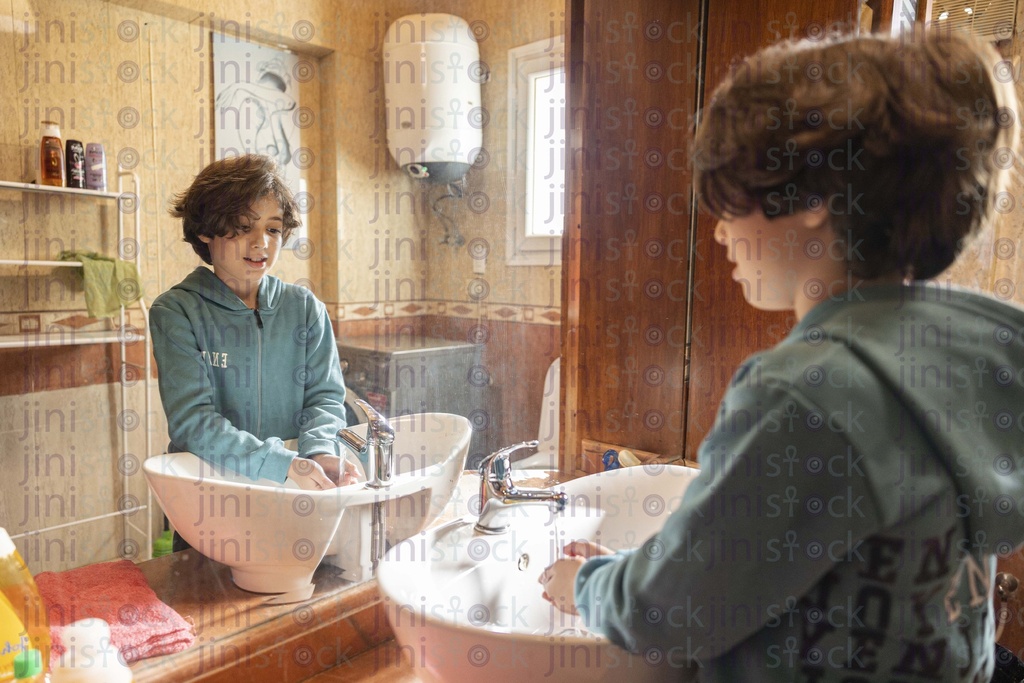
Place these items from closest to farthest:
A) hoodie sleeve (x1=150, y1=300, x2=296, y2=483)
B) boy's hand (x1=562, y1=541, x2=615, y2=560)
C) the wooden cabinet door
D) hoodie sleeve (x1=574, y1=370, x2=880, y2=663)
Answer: hoodie sleeve (x1=574, y1=370, x2=880, y2=663), boy's hand (x1=562, y1=541, x2=615, y2=560), hoodie sleeve (x1=150, y1=300, x2=296, y2=483), the wooden cabinet door

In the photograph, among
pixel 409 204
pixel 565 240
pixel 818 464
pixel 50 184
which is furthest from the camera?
pixel 565 240

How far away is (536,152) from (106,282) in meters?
0.73

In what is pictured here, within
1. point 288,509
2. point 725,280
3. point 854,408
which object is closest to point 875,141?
point 854,408

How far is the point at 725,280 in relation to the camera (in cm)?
138

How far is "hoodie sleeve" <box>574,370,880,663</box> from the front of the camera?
0.49m

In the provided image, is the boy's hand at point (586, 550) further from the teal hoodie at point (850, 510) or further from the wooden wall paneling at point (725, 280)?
the wooden wall paneling at point (725, 280)

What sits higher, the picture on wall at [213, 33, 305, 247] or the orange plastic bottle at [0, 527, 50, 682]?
the picture on wall at [213, 33, 305, 247]

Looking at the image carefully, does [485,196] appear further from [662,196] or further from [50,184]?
[50,184]

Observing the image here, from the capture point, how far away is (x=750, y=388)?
51 centimetres

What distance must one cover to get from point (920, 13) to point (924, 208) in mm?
934

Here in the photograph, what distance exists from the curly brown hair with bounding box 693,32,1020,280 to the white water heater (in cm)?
53

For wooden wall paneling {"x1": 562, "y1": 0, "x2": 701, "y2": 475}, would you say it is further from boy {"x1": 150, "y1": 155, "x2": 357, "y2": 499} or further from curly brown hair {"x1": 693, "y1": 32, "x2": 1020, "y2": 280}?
curly brown hair {"x1": 693, "y1": 32, "x2": 1020, "y2": 280}

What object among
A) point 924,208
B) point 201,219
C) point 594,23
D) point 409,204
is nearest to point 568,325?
point 409,204

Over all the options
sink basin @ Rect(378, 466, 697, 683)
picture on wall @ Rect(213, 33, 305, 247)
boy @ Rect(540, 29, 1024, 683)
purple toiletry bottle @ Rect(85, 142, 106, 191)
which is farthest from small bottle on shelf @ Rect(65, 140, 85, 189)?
boy @ Rect(540, 29, 1024, 683)
